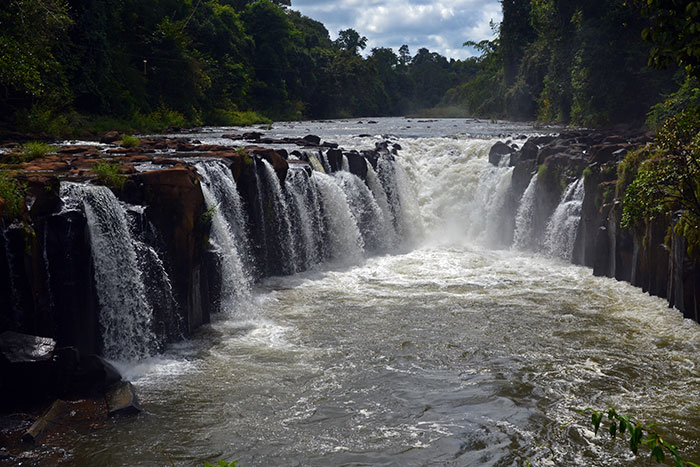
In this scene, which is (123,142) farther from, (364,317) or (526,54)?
(526,54)

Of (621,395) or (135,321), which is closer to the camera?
(621,395)

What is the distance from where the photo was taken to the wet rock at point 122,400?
26.5 ft

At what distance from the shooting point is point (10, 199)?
8.64 metres

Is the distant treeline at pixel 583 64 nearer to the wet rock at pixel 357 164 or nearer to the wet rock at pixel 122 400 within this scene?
the wet rock at pixel 357 164

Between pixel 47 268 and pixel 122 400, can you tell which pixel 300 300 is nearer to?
pixel 47 268

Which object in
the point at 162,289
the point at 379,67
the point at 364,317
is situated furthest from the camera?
the point at 379,67

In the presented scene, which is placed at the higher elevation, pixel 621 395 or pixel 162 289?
pixel 162 289

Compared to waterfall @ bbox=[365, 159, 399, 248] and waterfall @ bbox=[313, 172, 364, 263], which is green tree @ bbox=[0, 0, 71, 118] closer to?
waterfall @ bbox=[313, 172, 364, 263]

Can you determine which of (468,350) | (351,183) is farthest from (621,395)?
(351,183)

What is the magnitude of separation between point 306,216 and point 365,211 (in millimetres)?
3230

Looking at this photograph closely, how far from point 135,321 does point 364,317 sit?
168 inches

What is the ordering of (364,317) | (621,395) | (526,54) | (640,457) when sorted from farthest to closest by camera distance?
1. (526,54)
2. (364,317)
3. (621,395)
4. (640,457)

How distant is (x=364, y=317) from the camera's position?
12.5 meters

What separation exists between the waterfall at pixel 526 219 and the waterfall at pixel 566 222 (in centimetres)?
121
